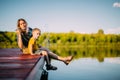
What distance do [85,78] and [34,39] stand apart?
1187mm

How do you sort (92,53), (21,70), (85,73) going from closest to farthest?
(21,70)
(85,73)
(92,53)

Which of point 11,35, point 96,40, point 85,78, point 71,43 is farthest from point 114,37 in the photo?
point 85,78

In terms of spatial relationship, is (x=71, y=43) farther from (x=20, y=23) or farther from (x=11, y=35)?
(x=20, y=23)

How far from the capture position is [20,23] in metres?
3.72

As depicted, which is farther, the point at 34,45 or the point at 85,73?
the point at 85,73

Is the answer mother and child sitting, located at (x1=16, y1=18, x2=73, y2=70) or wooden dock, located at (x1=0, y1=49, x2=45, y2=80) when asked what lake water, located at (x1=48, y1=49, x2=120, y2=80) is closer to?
mother and child sitting, located at (x1=16, y1=18, x2=73, y2=70)

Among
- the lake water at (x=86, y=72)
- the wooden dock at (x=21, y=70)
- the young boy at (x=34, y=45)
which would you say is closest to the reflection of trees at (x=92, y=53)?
the lake water at (x=86, y=72)

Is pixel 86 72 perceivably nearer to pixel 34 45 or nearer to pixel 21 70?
pixel 34 45

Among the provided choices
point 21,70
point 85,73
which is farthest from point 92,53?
point 21,70

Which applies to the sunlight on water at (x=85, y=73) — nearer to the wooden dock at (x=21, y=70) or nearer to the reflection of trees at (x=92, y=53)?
the wooden dock at (x=21, y=70)

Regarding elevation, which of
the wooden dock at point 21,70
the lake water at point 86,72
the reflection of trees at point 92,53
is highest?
the wooden dock at point 21,70


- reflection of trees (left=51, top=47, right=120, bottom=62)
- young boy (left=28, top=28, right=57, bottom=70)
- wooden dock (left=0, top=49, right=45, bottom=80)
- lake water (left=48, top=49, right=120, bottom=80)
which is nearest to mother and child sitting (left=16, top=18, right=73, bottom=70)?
young boy (left=28, top=28, right=57, bottom=70)

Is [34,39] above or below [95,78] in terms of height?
above

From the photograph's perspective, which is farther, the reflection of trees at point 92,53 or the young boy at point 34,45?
the reflection of trees at point 92,53
